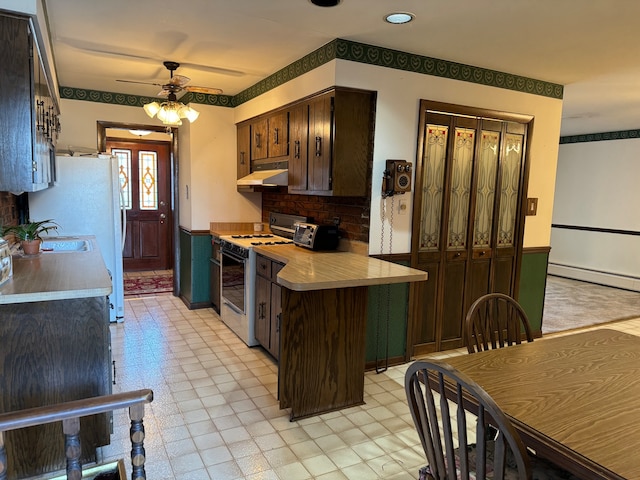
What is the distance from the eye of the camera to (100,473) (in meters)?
1.50

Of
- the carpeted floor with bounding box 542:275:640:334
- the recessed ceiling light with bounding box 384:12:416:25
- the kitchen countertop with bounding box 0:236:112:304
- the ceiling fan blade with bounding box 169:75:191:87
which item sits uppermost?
the recessed ceiling light with bounding box 384:12:416:25

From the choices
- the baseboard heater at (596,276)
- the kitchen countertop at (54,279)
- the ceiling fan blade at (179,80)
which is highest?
the ceiling fan blade at (179,80)

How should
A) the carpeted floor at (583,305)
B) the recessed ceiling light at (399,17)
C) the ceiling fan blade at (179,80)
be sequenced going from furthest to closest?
the carpeted floor at (583,305) → the ceiling fan blade at (179,80) → the recessed ceiling light at (399,17)

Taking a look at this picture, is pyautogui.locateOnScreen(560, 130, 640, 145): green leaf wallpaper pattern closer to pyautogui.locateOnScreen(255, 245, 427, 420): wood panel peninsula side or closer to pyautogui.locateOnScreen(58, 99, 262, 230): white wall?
pyautogui.locateOnScreen(58, 99, 262, 230): white wall

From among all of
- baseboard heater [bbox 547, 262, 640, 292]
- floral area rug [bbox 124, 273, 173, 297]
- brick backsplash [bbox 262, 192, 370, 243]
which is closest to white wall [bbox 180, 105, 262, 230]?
brick backsplash [bbox 262, 192, 370, 243]

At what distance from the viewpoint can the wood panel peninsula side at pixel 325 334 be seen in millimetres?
2586

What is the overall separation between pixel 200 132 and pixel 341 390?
3.35 m

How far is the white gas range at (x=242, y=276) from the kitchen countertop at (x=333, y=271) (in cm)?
34

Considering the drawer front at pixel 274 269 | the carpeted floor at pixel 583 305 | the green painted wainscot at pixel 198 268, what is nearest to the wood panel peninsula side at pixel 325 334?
the drawer front at pixel 274 269

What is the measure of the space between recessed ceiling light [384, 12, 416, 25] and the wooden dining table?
195cm

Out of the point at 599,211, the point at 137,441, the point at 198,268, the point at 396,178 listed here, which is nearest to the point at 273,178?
the point at 396,178

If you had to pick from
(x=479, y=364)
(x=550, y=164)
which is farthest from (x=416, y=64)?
(x=479, y=364)

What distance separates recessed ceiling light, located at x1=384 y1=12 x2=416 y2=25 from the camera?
2.55 metres

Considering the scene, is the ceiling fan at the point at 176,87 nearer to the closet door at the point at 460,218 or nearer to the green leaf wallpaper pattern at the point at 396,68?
the green leaf wallpaper pattern at the point at 396,68
